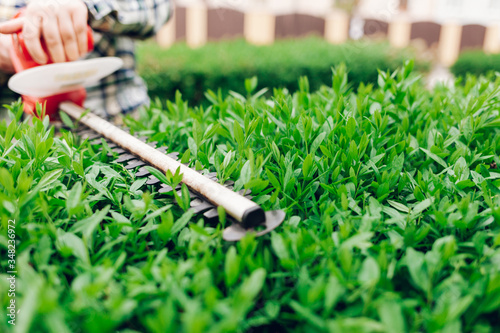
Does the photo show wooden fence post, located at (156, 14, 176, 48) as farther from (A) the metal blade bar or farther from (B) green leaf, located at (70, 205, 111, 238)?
(B) green leaf, located at (70, 205, 111, 238)

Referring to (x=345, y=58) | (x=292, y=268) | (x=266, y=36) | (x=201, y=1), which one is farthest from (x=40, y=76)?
(x=266, y=36)

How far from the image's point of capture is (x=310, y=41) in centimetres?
803

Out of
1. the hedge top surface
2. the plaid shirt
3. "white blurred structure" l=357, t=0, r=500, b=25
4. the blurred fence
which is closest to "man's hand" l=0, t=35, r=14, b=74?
the plaid shirt

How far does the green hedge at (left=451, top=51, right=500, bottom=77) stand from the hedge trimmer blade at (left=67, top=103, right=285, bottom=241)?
30.9ft

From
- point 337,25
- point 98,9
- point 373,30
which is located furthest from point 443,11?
point 98,9

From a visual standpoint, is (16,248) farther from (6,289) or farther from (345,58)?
(345,58)

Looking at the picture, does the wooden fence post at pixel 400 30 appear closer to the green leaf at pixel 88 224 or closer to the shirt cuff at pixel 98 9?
the shirt cuff at pixel 98 9

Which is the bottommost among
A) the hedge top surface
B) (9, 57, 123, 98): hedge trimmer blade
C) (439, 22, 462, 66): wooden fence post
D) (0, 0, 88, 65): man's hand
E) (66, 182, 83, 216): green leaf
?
(439, 22, 462, 66): wooden fence post

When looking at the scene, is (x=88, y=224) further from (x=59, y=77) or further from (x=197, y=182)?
(x=59, y=77)

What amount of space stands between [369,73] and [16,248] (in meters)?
6.38

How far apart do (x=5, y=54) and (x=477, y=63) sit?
9737mm

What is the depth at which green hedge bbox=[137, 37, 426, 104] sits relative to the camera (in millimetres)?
5410

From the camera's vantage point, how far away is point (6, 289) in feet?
2.53

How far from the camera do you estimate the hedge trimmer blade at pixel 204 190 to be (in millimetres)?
961
